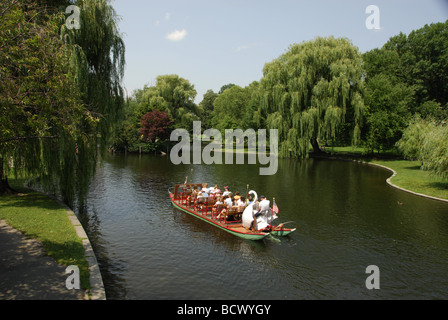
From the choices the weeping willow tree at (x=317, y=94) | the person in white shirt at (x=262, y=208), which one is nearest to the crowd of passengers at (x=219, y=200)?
the person in white shirt at (x=262, y=208)

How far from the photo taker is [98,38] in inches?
749

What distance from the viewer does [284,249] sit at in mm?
15102

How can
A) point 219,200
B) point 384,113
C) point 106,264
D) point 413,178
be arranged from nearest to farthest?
point 106,264 → point 219,200 → point 413,178 → point 384,113

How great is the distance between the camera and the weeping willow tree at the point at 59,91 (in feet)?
32.4

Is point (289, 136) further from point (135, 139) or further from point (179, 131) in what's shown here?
point (135, 139)

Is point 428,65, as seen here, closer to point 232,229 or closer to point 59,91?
point 232,229

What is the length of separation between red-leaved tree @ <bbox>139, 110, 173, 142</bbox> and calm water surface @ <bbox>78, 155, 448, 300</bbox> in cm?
3452

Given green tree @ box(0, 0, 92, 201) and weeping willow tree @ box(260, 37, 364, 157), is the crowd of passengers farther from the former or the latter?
weeping willow tree @ box(260, 37, 364, 157)

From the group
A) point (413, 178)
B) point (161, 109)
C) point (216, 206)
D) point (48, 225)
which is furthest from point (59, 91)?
point (161, 109)

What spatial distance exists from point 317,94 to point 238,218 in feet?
116

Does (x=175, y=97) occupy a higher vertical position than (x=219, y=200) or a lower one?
higher

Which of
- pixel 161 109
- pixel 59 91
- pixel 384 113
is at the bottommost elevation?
pixel 59 91
